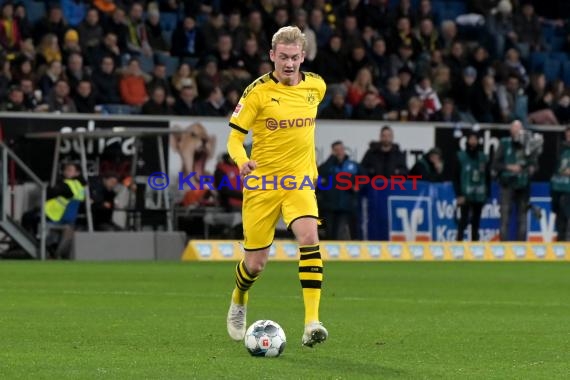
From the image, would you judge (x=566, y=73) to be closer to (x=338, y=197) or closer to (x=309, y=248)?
(x=338, y=197)

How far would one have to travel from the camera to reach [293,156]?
35.8ft

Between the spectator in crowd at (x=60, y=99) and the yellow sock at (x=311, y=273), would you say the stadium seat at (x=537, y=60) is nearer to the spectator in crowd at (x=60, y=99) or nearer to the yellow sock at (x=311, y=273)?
the spectator in crowd at (x=60, y=99)

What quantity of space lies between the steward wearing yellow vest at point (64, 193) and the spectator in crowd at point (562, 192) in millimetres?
8932

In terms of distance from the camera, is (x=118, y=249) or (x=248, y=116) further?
(x=118, y=249)

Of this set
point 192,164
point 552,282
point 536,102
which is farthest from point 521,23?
point 552,282

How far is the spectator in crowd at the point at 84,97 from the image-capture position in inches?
987

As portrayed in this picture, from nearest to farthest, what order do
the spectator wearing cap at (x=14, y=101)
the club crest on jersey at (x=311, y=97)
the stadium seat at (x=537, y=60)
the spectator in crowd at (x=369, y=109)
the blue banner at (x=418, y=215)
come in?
the club crest on jersey at (x=311, y=97) → the spectator wearing cap at (x=14, y=101) → the blue banner at (x=418, y=215) → the spectator in crowd at (x=369, y=109) → the stadium seat at (x=537, y=60)

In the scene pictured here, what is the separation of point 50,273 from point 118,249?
15.3 ft

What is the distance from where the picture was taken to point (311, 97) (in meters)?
11.1

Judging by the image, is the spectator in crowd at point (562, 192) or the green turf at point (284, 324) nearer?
the green turf at point (284, 324)

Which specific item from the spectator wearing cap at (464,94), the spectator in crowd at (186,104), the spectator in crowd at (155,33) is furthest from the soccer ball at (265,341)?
the spectator wearing cap at (464,94)

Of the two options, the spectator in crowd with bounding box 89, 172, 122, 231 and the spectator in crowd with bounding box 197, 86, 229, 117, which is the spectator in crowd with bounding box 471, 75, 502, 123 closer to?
the spectator in crowd with bounding box 197, 86, 229, 117

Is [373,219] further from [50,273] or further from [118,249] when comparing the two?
[50,273]

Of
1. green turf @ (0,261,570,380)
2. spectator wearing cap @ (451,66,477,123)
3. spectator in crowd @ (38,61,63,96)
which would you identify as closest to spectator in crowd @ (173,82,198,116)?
spectator in crowd @ (38,61,63,96)
